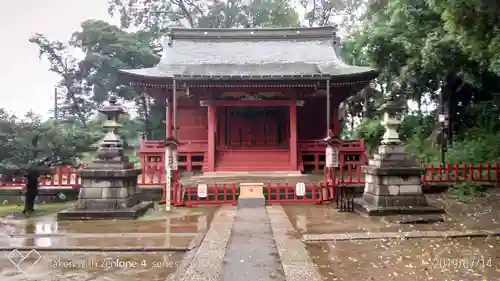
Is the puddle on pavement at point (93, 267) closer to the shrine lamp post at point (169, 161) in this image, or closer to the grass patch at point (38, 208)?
the shrine lamp post at point (169, 161)

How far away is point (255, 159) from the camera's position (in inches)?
701

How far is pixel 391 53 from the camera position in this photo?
1855 cm

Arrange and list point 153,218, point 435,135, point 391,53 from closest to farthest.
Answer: point 153,218 < point 391,53 < point 435,135

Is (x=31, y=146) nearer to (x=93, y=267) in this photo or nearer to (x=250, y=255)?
(x=93, y=267)

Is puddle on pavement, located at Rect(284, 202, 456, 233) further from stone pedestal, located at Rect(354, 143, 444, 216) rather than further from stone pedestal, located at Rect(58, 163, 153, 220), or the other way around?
stone pedestal, located at Rect(58, 163, 153, 220)

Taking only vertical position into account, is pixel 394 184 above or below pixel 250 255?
above

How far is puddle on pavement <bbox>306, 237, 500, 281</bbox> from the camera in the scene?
5.34m

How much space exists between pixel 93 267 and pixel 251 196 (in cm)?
669

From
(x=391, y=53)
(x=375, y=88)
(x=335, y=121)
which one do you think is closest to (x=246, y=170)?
(x=335, y=121)

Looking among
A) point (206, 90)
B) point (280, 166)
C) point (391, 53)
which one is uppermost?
point (391, 53)

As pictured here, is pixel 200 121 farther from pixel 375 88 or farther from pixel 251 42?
pixel 375 88

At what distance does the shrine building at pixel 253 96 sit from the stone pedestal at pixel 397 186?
4.98m

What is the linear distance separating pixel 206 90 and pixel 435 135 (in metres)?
12.9

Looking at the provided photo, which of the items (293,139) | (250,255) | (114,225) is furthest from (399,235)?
(293,139)
